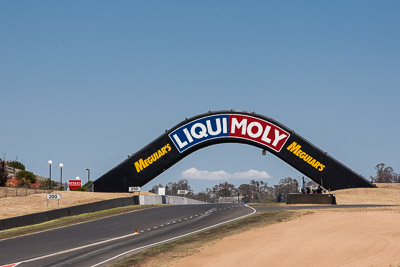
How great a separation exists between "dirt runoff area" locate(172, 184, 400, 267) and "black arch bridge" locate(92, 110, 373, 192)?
25.7 metres

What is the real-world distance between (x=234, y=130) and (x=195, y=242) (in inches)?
1242

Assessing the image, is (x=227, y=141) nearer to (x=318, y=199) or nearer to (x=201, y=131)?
(x=201, y=131)

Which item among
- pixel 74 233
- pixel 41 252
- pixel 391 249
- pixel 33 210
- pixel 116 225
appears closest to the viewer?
pixel 391 249

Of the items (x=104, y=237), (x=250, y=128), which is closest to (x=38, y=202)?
(x=250, y=128)

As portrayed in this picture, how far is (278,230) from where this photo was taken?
2764cm

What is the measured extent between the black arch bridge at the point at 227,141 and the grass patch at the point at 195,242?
21.3m

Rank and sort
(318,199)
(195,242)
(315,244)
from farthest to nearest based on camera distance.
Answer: (318,199) < (195,242) < (315,244)

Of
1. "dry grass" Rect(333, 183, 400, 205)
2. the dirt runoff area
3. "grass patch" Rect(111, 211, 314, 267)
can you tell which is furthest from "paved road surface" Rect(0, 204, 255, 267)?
"dry grass" Rect(333, 183, 400, 205)

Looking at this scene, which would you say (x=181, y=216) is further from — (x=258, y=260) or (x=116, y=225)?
Result: (x=258, y=260)

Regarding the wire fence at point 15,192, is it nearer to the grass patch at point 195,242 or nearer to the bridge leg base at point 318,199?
the bridge leg base at point 318,199

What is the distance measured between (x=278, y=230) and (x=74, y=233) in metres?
12.6

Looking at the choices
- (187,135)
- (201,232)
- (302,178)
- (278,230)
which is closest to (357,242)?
(278,230)

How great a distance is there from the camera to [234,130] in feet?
190

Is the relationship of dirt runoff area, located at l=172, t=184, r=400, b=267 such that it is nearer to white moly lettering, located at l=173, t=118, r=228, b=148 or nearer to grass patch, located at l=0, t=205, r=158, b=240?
grass patch, located at l=0, t=205, r=158, b=240
